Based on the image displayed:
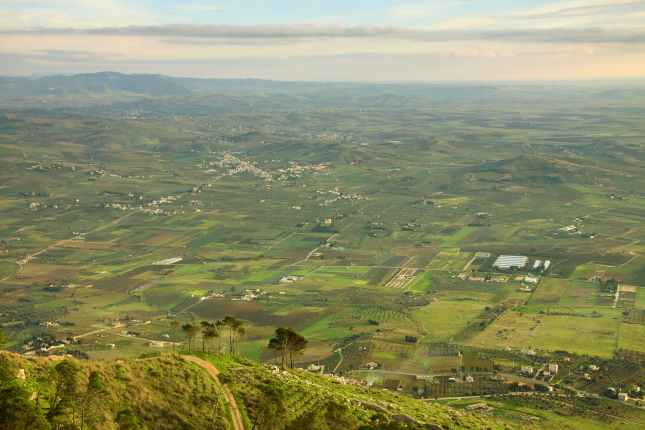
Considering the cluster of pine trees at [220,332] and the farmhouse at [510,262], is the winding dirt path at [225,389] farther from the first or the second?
the farmhouse at [510,262]

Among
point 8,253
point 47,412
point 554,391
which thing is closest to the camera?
point 47,412

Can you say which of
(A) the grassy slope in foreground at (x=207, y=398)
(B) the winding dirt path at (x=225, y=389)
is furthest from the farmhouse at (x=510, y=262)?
(B) the winding dirt path at (x=225, y=389)

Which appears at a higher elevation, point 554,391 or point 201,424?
point 201,424

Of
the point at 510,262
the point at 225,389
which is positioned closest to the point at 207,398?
the point at 225,389

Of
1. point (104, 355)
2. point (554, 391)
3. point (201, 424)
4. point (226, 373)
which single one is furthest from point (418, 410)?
point (104, 355)

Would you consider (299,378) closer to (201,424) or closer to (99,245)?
(201,424)

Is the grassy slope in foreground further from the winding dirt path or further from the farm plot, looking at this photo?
the farm plot
